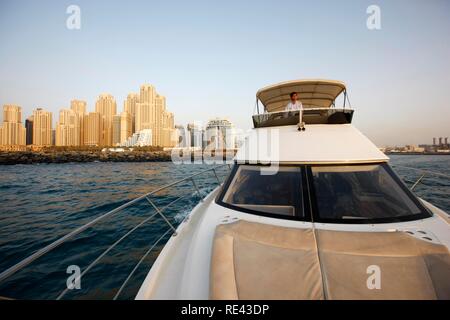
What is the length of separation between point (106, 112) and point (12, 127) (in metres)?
46.6

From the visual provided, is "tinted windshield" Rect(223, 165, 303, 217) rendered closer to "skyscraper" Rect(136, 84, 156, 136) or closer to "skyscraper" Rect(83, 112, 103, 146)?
"skyscraper" Rect(136, 84, 156, 136)

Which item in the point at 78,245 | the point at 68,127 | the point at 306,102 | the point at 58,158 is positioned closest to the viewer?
the point at 78,245

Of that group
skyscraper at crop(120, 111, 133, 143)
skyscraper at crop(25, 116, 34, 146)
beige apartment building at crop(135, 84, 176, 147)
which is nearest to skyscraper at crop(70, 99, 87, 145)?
skyscraper at crop(120, 111, 133, 143)

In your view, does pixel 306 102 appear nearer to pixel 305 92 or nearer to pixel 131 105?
pixel 305 92

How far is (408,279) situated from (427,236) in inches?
28.6

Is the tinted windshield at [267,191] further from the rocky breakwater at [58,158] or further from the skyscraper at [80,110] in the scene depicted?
the skyscraper at [80,110]

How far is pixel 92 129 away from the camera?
102 metres

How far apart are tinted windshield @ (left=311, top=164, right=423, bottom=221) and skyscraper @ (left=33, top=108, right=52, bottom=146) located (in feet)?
445

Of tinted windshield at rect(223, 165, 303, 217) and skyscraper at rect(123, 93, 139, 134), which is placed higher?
skyscraper at rect(123, 93, 139, 134)

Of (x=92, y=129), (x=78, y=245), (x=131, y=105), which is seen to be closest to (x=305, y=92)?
(x=78, y=245)

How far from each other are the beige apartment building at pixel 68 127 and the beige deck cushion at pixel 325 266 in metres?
126

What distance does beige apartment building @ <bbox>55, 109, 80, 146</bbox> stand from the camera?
101863 mm

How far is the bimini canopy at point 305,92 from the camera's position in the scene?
514 cm

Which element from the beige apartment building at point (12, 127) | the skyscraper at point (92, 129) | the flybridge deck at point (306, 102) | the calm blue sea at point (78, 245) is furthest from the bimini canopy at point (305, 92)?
the beige apartment building at point (12, 127)
